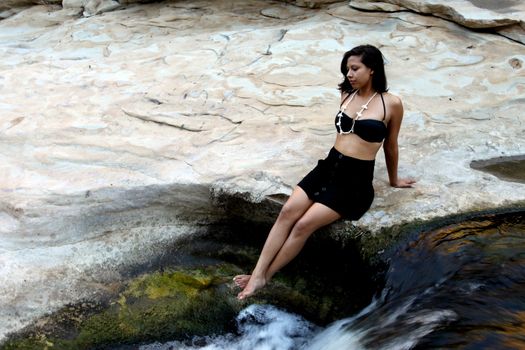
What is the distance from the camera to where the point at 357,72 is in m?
3.85

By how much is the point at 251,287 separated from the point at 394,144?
1353 millimetres

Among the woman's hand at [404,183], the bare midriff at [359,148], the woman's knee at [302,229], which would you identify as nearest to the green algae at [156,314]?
the woman's knee at [302,229]

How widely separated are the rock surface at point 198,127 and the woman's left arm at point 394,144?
0.09 metres

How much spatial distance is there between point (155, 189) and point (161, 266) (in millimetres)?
552

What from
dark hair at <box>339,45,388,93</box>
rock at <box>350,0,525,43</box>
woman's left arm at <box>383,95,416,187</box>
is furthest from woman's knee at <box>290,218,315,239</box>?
rock at <box>350,0,525,43</box>

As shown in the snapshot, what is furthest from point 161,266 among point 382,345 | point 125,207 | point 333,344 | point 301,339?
point 382,345

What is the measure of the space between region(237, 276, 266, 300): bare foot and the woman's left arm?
1149mm

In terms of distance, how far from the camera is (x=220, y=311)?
152 inches

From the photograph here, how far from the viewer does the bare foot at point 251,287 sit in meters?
3.75

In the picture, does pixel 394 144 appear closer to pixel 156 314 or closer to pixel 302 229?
pixel 302 229

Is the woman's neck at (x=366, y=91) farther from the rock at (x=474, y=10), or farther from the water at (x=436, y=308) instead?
the rock at (x=474, y=10)

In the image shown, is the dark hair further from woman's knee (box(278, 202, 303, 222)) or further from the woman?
woman's knee (box(278, 202, 303, 222))

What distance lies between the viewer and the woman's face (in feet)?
12.6

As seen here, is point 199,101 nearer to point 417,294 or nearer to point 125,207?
point 125,207
